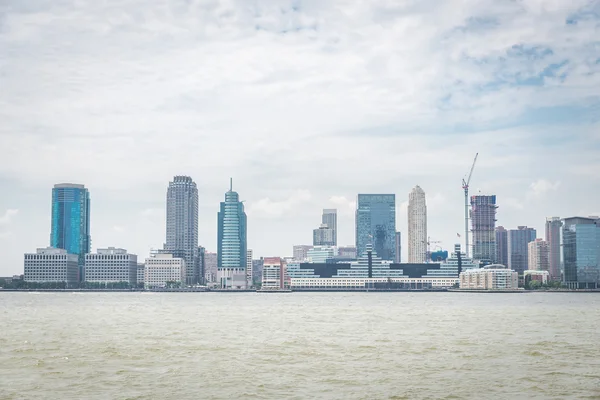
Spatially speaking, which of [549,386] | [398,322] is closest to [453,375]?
[549,386]

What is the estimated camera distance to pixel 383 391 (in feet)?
134

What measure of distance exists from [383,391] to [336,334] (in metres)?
33.3

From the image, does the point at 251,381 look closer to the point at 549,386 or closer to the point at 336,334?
the point at 549,386

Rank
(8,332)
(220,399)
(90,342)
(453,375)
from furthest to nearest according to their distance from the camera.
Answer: (8,332) → (90,342) → (453,375) → (220,399)

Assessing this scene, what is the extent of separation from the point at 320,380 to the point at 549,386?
457 inches

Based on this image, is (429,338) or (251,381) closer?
(251,381)

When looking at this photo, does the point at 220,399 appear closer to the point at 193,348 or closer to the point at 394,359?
the point at 394,359

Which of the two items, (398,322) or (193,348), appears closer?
(193,348)

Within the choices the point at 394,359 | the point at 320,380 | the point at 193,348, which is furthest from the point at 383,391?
the point at 193,348

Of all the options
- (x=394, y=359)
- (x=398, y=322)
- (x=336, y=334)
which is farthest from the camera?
(x=398, y=322)

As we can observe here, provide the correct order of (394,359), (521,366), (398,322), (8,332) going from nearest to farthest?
(521,366) → (394,359) → (8,332) → (398,322)

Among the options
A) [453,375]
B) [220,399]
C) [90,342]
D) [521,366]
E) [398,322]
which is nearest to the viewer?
[220,399]

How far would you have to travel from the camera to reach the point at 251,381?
44.1 m

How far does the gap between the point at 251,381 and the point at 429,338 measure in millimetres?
29350
